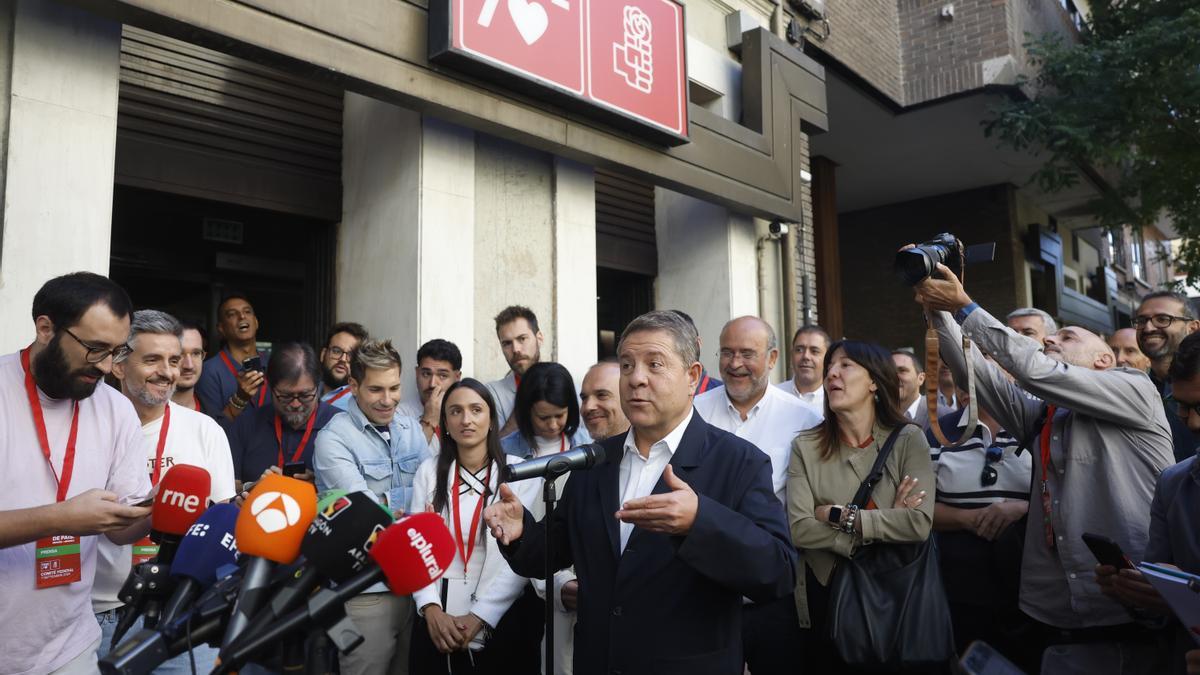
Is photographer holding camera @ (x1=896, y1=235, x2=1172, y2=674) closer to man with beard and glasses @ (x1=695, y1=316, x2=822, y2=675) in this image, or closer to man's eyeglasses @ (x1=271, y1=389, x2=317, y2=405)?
man with beard and glasses @ (x1=695, y1=316, x2=822, y2=675)

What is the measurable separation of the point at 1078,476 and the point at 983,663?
1125mm

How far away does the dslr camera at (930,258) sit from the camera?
3.39 m

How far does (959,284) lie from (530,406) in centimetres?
223

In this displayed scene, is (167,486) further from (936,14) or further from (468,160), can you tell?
(936,14)

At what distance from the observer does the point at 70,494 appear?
2719 millimetres

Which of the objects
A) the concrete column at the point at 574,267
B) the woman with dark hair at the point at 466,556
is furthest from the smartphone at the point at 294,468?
the concrete column at the point at 574,267

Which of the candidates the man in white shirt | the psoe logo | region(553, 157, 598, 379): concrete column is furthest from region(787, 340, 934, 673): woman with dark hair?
region(553, 157, 598, 379): concrete column

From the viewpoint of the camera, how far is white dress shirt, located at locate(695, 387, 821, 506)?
4195 mm

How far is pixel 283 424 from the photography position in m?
4.57

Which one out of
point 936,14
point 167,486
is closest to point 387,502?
point 167,486

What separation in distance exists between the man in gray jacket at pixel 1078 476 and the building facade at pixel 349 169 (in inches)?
143

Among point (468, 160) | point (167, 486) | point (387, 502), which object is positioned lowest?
point (387, 502)

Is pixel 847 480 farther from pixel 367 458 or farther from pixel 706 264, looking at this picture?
pixel 706 264

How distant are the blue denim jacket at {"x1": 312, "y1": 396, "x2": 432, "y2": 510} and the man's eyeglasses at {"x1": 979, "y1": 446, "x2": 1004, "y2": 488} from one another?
284 centimetres
